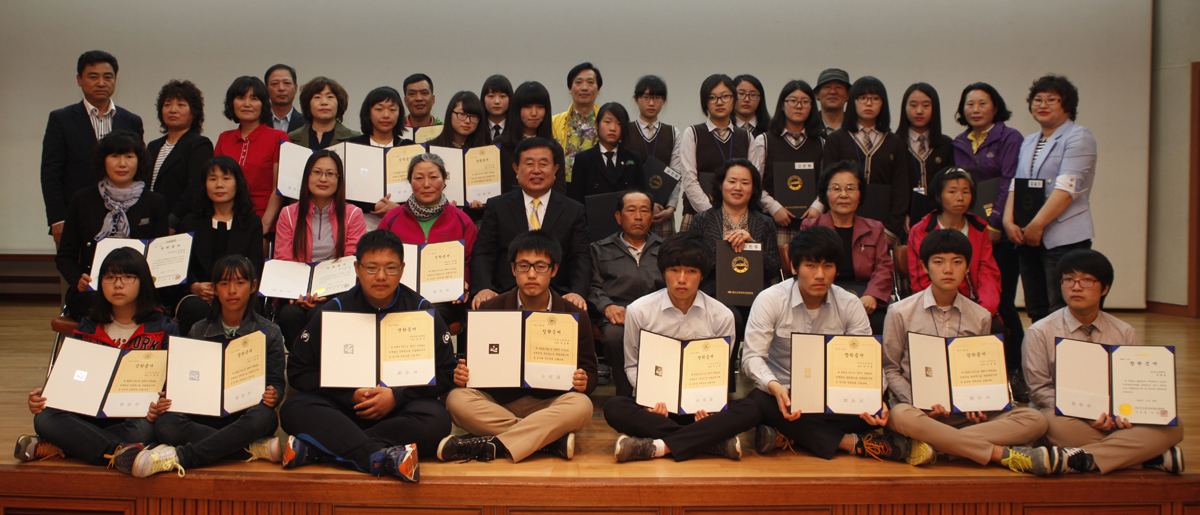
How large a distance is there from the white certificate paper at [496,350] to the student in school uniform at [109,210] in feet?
6.87

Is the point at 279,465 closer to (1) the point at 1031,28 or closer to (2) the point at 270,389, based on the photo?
(2) the point at 270,389

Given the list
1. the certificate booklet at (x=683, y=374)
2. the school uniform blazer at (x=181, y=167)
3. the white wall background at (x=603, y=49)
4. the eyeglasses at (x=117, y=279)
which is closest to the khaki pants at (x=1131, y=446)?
the certificate booklet at (x=683, y=374)

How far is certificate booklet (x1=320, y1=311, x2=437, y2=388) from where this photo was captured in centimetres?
266

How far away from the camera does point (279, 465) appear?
2.62 m

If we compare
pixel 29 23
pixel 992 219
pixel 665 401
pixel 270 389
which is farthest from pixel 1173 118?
pixel 29 23

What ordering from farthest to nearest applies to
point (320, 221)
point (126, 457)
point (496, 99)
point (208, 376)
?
1. point (496, 99)
2. point (320, 221)
3. point (208, 376)
4. point (126, 457)

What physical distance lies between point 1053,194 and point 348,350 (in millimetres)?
3695

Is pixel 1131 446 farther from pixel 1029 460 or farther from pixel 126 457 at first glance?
pixel 126 457

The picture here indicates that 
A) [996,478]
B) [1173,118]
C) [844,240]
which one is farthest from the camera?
[1173,118]

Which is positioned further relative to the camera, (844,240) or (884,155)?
(884,155)

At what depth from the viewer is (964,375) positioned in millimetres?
2695

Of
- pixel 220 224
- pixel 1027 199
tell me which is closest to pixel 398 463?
pixel 220 224

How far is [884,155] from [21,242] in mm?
8200

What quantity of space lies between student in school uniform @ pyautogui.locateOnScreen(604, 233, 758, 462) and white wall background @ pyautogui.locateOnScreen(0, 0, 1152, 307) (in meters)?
4.26
